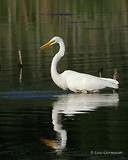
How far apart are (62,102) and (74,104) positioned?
1.41 ft

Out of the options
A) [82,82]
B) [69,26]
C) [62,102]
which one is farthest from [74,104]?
[69,26]

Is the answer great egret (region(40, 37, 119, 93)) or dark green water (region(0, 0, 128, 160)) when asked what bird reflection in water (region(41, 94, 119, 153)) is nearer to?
dark green water (region(0, 0, 128, 160))

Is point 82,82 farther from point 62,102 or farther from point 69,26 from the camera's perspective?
point 69,26

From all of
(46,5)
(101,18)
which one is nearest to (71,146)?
(101,18)

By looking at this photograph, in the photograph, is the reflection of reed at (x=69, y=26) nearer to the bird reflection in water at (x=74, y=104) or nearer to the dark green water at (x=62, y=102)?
the dark green water at (x=62, y=102)

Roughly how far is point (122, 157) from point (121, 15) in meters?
32.4

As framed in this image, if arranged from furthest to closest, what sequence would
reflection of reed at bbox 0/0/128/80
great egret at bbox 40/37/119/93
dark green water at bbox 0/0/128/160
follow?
reflection of reed at bbox 0/0/128/80, great egret at bbox 40/37/119/93, dark green water at bbox 0/0/128/160

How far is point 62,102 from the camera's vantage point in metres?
14.2

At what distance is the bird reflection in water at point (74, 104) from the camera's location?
37.4 feet

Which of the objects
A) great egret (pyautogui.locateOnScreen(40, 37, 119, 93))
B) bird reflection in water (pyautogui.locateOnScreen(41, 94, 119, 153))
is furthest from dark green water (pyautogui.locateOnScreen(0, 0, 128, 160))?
great egret (pyautogui.locateOnScreen(40, 37, 119, 93))

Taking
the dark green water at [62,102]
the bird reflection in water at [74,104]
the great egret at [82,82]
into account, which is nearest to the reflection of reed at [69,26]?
→ the dark green water at [62,102]

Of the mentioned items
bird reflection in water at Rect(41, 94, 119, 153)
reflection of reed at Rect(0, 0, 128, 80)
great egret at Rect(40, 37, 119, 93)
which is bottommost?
bird reflection in water at Rect(41, 94, 119, 153)

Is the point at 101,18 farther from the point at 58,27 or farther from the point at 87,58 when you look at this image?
the point at 87,58

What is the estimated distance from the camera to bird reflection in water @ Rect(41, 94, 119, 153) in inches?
449
